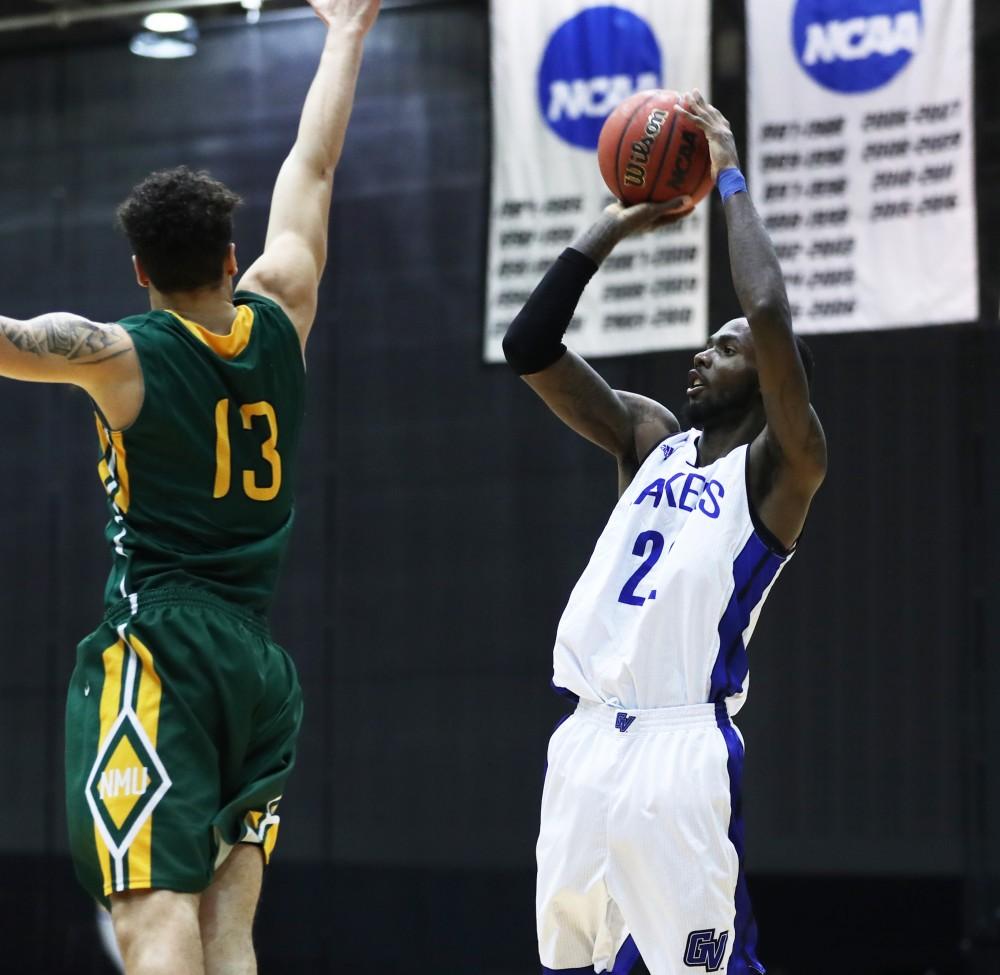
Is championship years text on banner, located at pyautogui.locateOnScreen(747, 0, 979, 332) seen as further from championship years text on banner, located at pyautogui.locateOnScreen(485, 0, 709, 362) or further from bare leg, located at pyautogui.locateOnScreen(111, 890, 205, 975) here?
bare leg, located at pyautogui.locateOnScreen(111, 890, 205, 975)

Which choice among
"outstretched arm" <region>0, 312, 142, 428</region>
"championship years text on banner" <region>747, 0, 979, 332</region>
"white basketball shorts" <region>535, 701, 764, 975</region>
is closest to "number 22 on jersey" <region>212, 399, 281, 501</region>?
"outstretched arm" <region>0, 312, 142, 428</region>

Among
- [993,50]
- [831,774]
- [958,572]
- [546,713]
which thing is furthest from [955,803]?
[993,50]

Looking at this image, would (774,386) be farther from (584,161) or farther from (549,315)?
(584,161)

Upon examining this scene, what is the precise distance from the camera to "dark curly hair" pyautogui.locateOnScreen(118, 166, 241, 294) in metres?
3.28

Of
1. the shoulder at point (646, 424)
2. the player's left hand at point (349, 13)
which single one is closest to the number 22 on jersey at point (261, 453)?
the player's left hand at point (349, 13)

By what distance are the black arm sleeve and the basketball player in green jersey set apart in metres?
1.16

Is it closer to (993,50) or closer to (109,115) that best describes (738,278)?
(993,50)

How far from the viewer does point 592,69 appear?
25.9 feet

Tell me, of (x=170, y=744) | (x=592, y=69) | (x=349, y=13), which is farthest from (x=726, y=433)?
(x=592, y=69)

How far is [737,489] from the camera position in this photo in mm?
4176

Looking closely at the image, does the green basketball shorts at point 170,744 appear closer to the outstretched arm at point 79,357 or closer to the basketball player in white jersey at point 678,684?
the outstretched arm at point 79,357

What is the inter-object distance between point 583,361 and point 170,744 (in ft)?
6.10

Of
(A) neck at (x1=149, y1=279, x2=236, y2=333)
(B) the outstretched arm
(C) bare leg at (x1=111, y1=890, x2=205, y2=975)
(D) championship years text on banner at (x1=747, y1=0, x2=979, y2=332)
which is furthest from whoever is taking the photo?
(D) championship years text on banner at (x1=747, y1=0, x2=979, y2=332)

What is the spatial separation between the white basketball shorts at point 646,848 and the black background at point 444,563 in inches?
137
